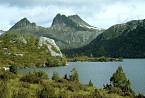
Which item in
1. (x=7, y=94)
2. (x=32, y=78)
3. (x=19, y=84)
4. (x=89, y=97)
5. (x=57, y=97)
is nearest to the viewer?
(x=7, y=94)

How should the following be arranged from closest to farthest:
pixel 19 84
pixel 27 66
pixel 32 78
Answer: pixel 19 84, pixel 32 78, pixel 27 66

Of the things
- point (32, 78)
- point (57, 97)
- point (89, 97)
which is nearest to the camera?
point (57, 97)

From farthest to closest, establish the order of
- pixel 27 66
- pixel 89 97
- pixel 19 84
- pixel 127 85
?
pixel 27 66, pixel 127 85, pixel 19 84, pixel 89 97

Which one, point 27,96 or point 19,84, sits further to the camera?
point 19,84

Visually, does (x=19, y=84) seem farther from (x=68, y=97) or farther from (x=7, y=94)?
(x=7, y=94)

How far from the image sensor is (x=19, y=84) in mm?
32781

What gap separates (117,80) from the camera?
178ft

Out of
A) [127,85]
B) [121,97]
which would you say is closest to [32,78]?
[121,97]

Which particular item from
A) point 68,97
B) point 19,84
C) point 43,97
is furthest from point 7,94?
point 19,84

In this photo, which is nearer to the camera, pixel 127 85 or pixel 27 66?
pixel 127 85

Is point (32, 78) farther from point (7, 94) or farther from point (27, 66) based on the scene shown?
point (27, 66)

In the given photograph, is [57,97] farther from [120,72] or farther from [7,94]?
[120,72]

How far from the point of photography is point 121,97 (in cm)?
3306

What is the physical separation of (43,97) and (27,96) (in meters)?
3.24
